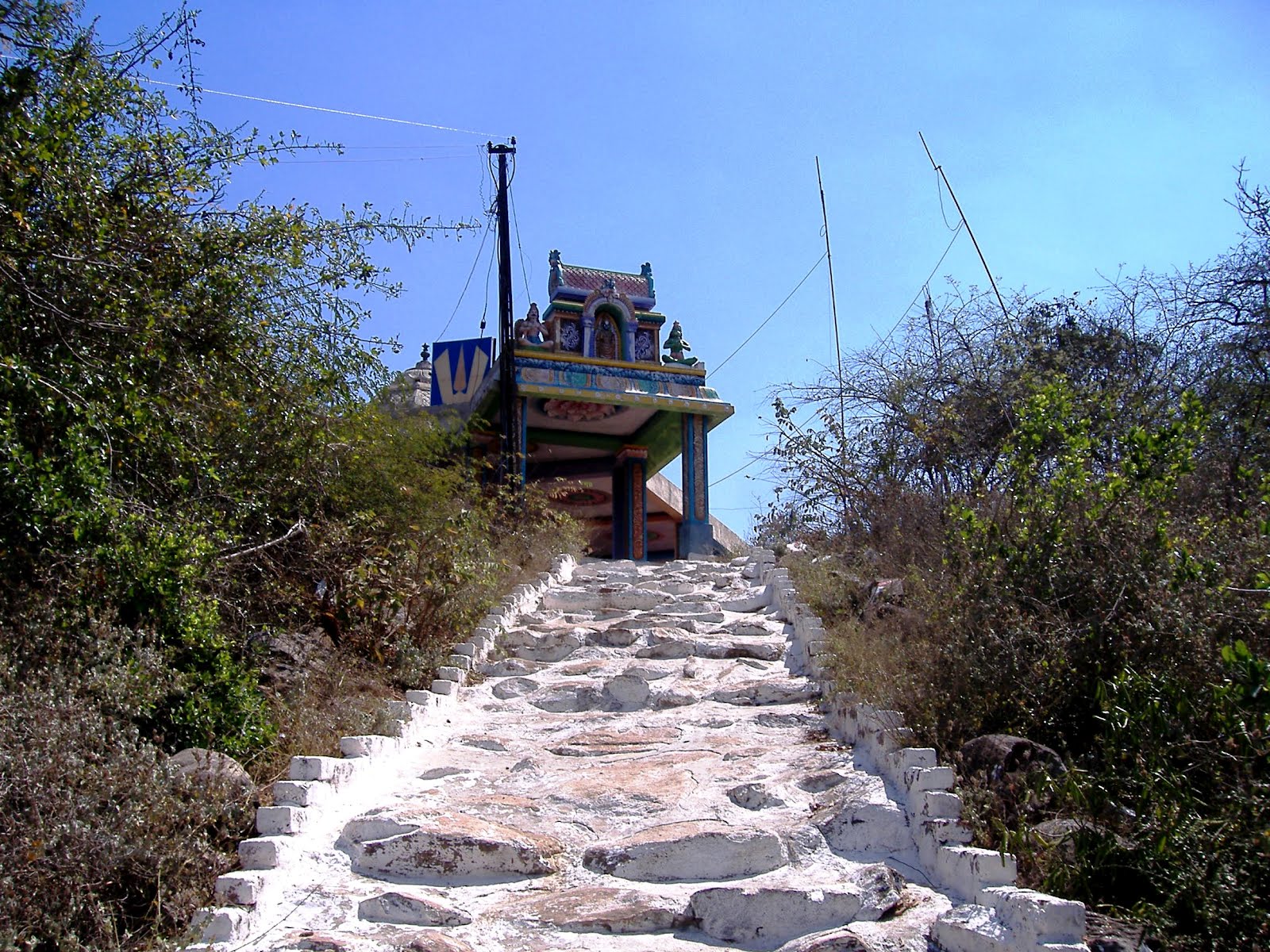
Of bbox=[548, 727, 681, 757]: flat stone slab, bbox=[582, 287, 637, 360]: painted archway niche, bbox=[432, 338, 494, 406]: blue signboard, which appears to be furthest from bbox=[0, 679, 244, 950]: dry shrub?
bbox=[432, 338, 494, 406]: blue signboard

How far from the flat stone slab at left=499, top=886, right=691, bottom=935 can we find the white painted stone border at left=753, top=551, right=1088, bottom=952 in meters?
1.06

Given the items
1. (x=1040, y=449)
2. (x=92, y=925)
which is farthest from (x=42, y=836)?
(x=1040, y=449)

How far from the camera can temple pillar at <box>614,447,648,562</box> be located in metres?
20.7

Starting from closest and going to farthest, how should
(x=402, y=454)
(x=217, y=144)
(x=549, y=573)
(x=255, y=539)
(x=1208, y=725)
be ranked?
(x=1208, y=725)
(x=217, y=144)
(x=255, y=539)
(x=402, y=454)
(x=549, y=573)

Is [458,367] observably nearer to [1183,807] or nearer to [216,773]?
[216,773]

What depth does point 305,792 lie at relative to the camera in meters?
5.21

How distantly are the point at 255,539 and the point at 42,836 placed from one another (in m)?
3.22

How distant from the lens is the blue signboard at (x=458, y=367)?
20.5 metres

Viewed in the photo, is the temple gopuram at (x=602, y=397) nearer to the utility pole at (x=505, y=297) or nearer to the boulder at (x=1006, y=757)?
the utility pole at (x=505, y=297)

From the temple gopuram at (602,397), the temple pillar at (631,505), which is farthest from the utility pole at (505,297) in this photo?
the temple pillar at (631,505)

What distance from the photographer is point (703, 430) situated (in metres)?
18.8

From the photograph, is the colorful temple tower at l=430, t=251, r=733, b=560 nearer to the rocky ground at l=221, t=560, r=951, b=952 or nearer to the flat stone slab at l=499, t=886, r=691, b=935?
the rocky ground at l=221, t=560, r=951, b=952

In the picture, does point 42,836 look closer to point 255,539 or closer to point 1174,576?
point 255,539

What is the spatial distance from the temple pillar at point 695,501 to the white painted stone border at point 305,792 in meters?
9.52
